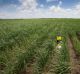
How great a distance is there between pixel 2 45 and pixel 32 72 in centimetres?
266

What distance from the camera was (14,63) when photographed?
7418 millimetres

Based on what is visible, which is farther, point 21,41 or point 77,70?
point 21,41

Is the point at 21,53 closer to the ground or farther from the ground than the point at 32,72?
farther from the ground

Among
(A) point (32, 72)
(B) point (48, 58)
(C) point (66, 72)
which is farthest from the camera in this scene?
(B) point (48, 58)

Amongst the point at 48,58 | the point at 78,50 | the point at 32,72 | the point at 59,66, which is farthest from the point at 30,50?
the point at 78,50

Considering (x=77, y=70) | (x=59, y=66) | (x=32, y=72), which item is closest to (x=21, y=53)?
(x=32, y=72)

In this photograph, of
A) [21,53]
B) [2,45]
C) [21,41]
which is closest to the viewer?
[21,53]

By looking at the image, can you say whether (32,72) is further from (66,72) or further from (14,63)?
(66,72)

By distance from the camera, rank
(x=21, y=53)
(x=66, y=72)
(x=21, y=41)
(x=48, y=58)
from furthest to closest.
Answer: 1. (x=21, y=41)
2. (x=48, y=58)
3. (x=21, y=53)
4. (x=66, y=72)

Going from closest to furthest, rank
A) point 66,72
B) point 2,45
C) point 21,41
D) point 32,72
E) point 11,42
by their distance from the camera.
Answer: point 66,72 → point 32,72 → point 2,45 → point 11,42 → point 21,41

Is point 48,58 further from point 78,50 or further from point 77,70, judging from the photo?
point 78,50

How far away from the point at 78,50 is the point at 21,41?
3.20 metres

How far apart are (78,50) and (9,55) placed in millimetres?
4719

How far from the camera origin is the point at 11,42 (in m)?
10.4
